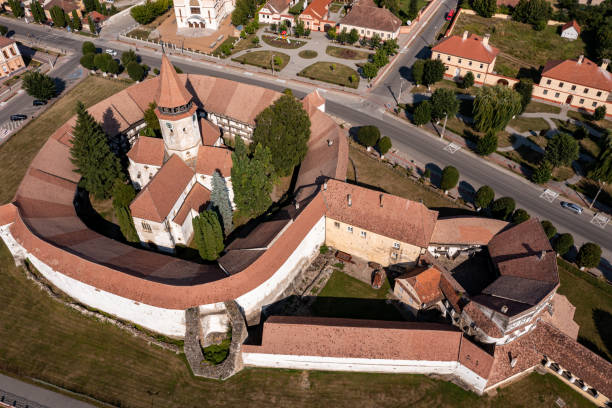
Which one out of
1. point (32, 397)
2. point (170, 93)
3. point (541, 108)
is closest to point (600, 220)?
point (541, 108)

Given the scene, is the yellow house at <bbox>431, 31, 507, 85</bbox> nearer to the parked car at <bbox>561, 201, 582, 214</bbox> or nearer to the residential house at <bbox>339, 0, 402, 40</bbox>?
the residential house at <bbox>339, 0, 402, 40</bbox>

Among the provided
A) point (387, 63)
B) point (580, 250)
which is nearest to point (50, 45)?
point (387, 63)

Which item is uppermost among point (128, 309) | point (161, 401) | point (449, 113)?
point (449, 113)

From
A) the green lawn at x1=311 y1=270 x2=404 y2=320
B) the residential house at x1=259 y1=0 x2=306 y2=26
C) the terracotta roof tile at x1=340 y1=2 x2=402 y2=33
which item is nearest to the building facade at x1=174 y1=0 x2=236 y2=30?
the residential house at x1=259 y1=0 x2=306 y2=26

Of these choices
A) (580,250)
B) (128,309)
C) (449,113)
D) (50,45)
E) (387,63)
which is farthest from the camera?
(50,45)

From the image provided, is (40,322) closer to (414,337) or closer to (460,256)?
(414,337)

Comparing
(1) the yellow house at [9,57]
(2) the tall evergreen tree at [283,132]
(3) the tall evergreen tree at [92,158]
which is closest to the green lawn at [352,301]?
(2) the tall evergreen tree at [283,132]

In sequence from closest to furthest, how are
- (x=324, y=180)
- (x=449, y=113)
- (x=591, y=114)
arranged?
(x=324, y=180)
(x=449, y=113)
(x=591, y=114)
